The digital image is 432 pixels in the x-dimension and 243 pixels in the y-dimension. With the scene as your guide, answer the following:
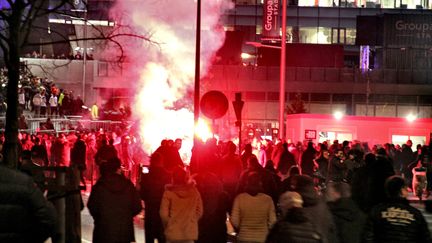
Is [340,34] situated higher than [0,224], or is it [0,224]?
[340,34]

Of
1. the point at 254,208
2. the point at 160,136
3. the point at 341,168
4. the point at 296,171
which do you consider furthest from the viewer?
the point at 160,136

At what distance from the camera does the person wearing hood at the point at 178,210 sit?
30.4ft

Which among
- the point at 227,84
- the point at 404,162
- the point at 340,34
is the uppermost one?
the point at 340,34

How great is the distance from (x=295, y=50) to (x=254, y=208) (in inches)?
2021

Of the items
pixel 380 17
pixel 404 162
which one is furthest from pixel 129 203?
pixel 380 17

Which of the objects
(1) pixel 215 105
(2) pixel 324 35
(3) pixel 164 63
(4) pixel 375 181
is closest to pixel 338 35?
(2) pixel 324 35

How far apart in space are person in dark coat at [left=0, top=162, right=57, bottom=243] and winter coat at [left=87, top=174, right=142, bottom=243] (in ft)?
12.5

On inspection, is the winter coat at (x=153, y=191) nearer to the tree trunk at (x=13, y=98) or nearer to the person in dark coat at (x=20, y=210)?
the tree trunk at (x=13, y=98)

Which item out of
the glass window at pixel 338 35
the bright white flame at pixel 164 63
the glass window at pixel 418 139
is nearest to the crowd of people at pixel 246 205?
the bright white flame at pixel 164 63

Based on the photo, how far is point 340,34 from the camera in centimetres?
6881

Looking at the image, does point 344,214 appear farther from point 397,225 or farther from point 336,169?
point 336,169

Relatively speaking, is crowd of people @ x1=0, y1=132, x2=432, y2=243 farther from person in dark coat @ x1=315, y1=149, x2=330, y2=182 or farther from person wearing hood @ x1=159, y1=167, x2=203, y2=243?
person in dark coat @ x1=315, y1=149, x2=330, y2=182

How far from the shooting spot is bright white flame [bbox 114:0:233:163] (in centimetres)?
3180

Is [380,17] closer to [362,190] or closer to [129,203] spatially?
[362,190]
